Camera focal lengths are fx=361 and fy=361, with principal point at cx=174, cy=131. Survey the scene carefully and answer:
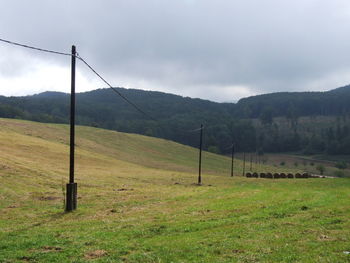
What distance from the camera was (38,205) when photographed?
71.7 feet

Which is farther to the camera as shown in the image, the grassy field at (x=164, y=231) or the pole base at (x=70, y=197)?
the pole base at (x=70, y=197)

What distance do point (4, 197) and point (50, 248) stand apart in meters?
14.7

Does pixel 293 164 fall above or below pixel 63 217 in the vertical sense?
below

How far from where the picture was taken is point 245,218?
15.0 metres

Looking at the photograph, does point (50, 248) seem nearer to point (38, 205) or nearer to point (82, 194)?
point (38, 205)

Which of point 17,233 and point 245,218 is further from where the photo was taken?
point 245,218

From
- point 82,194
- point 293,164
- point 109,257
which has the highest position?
point 109,257

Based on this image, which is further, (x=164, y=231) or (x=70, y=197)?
(x=70, y=197)

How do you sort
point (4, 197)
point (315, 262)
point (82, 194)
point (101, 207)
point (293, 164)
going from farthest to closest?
point (293, 164)
point (82, 194)
point (4, 197)
point (101, 207)
point (315, 262)

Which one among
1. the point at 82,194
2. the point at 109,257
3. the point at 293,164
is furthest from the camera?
the point at 293,164

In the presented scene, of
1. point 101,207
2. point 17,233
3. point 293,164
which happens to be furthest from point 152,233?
point 293,164

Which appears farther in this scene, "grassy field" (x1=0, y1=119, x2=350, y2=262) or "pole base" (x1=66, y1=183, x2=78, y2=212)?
"pole base" (x1=66, y1=183, x2=78, y2=212)

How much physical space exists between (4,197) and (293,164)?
171 m

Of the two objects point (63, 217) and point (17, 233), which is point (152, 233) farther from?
point (63, 217)
